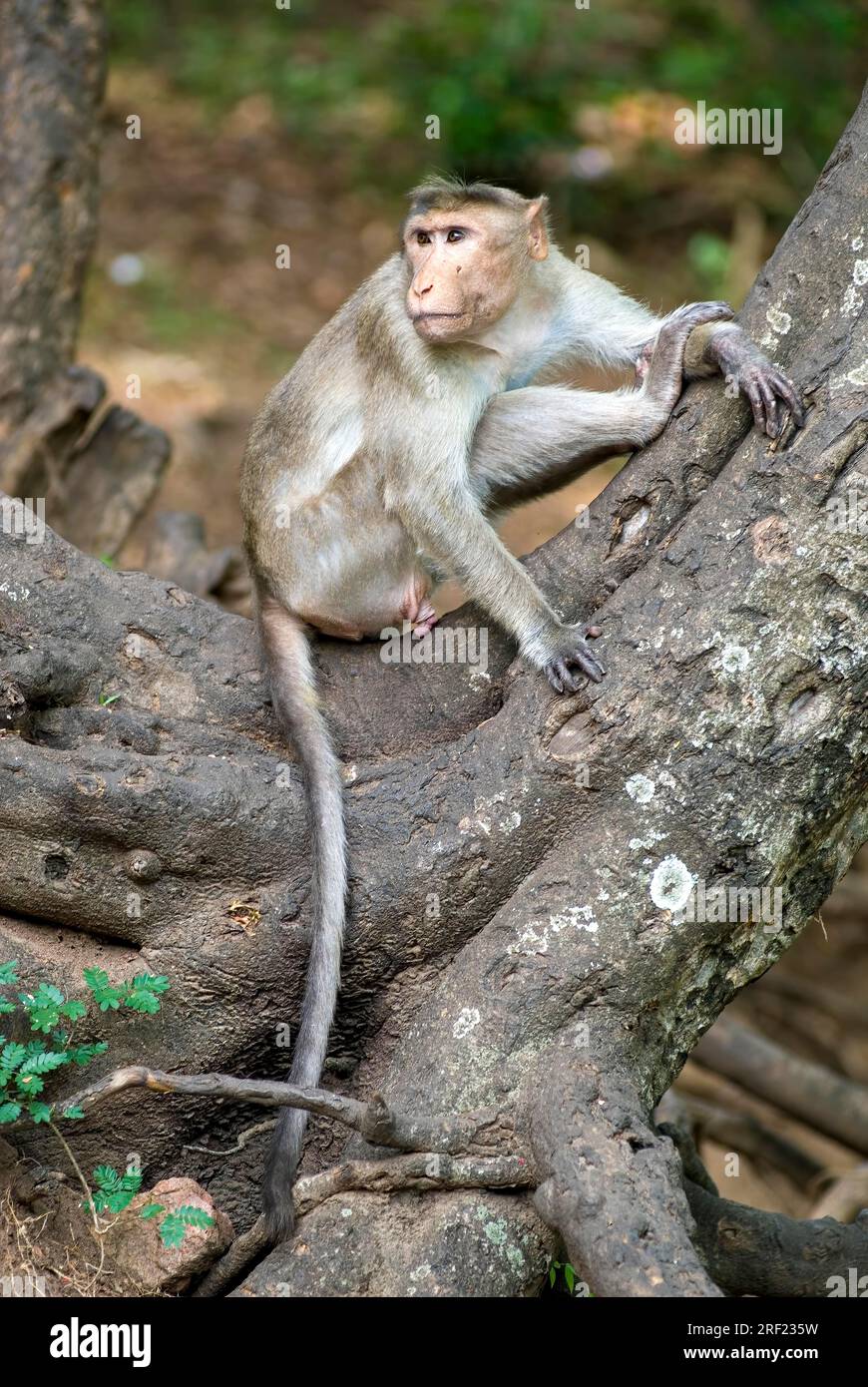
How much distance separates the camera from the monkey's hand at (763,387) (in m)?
3.91

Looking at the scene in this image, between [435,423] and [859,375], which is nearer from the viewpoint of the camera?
[859,375]

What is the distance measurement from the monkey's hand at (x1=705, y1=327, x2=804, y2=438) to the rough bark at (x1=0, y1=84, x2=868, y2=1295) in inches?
2.5

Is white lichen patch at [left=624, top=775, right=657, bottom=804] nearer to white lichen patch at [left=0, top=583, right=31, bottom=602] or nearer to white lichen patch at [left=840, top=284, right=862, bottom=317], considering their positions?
white lichen patch at [left=840, top=284, right=862, bottom=317]

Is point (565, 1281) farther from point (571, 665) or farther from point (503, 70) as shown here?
point (503, 70)

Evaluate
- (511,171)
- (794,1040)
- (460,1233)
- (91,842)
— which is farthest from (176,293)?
(460,1233)


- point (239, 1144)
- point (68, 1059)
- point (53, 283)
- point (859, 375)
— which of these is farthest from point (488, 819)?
point (53, 283)

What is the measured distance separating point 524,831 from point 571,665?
47 centimetres

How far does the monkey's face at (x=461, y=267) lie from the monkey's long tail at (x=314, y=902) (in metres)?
1.17

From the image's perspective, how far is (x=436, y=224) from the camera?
4.73 m

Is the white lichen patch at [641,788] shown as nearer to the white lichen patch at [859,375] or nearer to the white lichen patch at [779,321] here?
the white lichen patch at [859,375]

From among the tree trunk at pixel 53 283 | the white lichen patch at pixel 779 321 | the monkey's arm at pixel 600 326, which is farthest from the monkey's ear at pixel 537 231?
the tree trunk at pixel 53 283

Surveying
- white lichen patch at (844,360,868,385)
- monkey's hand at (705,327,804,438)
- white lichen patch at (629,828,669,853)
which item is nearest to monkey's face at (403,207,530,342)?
monkey's hand at (705,327,804,438)

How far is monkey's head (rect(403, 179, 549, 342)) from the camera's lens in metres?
4.64

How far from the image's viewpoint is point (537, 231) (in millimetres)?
5039
